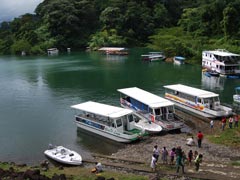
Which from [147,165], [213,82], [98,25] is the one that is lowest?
[147,165]

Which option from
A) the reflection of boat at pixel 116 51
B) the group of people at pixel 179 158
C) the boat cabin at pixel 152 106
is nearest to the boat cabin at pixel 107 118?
the boat cabin at pixel 152 106

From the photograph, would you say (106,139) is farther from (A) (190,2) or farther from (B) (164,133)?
(A) (190,2)

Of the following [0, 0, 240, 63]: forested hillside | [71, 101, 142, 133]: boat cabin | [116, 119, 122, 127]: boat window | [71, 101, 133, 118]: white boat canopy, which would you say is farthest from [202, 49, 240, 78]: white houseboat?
[0, 0, 240, 63]: forested hillside

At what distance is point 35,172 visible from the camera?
26922 millimetres

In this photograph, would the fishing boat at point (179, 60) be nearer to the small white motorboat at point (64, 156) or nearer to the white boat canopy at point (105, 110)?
the white boat canopy at point (105, 110)

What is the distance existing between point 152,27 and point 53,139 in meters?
120

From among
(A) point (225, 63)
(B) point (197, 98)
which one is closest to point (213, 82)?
(A) point (225, 63)

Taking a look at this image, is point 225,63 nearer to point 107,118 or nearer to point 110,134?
point 107,118

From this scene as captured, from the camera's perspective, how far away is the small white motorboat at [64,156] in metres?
33.5

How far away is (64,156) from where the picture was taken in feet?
113

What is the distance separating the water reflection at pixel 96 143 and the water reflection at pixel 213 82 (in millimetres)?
31251

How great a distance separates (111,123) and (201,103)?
1477cm

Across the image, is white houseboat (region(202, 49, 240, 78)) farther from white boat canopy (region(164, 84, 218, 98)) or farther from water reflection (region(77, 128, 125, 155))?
water reflection (region(77, 128, 125, 155))

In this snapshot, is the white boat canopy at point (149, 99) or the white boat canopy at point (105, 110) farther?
the white boat canopy at point (149, 99)
